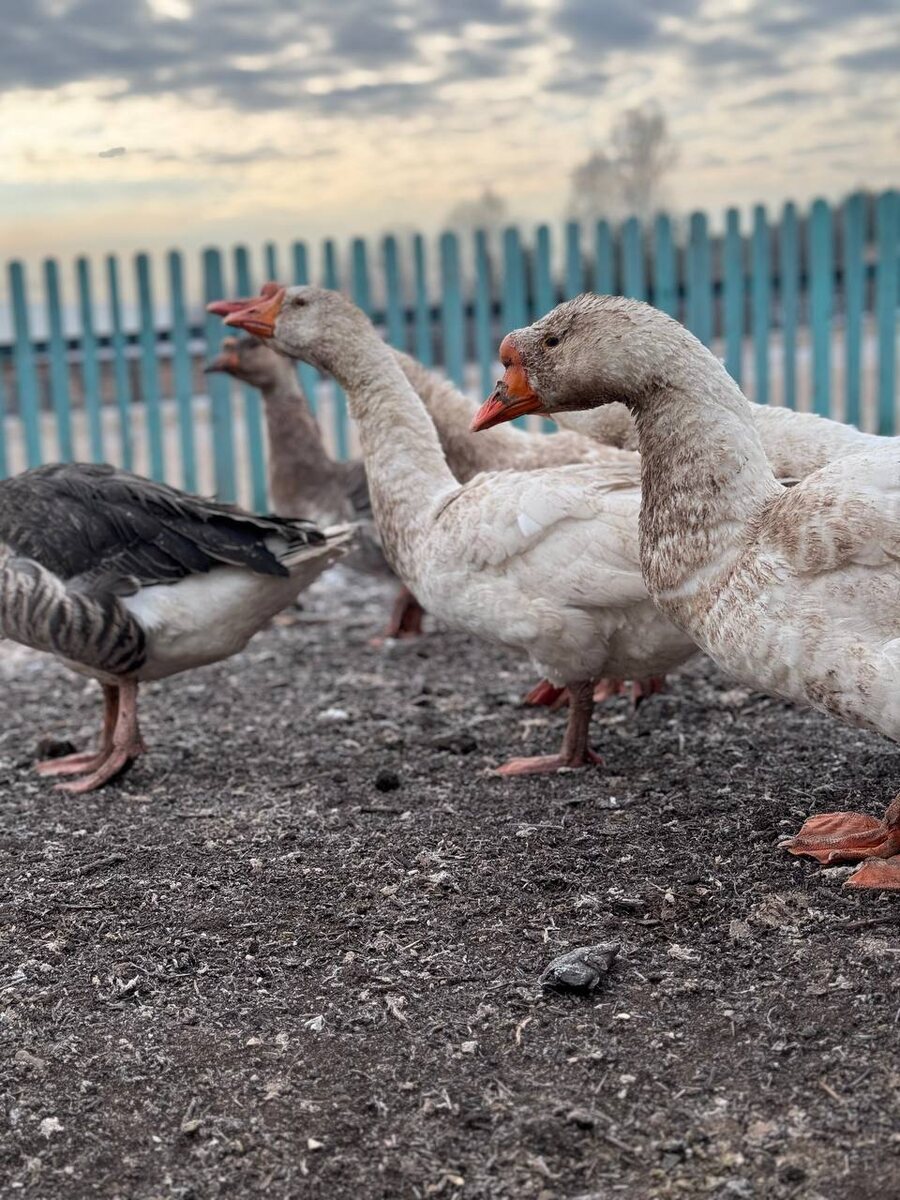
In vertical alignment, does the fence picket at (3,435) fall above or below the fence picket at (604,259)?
below

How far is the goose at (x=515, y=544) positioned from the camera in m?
4.53

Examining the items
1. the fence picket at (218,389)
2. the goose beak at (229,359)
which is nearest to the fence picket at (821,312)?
the fence picket at (218,389)

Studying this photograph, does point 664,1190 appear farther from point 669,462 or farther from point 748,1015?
point 669,462

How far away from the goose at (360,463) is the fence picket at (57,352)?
350 centimetres

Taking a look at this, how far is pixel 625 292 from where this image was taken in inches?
467

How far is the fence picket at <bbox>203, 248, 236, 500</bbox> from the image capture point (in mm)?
11375

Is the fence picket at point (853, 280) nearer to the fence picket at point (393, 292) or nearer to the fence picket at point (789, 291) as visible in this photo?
the fence picket at point (789, 291)

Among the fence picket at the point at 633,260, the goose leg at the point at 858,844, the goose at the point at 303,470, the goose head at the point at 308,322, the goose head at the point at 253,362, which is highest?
the fence picket at the point at 633,260

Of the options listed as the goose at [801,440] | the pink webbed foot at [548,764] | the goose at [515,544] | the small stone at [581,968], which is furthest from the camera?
the pink webbed foot at [548,764]

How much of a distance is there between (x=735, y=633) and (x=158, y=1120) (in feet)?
6.40

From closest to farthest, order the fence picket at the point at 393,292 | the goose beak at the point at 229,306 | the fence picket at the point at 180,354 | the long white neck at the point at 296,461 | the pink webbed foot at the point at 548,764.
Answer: the pink webbed foot at the point at 548,764 → the goose beak at the point at 229,306 → the long white neck at the point at 296,461 → the fence picket at the point at 393,292 → the fence picket at the point at 180,354

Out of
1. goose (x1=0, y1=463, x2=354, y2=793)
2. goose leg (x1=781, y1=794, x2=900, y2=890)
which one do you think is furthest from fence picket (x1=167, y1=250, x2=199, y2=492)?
goose leg (x1=781, y1=794, x2=900, y2=890)

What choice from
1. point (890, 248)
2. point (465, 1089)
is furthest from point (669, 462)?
point (890, 248)

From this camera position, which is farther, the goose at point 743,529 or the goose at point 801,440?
the goose at point 801,440
